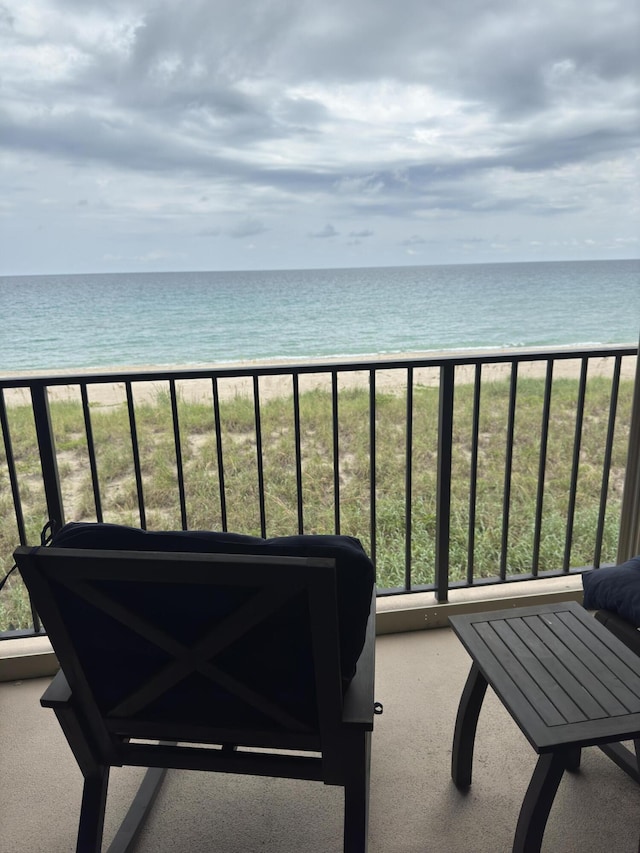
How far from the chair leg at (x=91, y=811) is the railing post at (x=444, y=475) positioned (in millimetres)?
1447

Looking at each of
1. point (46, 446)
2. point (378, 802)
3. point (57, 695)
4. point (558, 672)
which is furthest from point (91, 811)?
point (46, 446)

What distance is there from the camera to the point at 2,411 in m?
1.96

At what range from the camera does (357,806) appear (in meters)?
1.10

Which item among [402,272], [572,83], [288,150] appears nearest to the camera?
[572,83]

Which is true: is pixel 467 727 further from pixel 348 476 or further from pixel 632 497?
pixel 348 476

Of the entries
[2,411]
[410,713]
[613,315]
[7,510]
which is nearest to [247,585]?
[410,713]

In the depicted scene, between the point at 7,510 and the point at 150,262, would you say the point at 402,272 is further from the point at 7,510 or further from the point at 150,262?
the point at 7,510

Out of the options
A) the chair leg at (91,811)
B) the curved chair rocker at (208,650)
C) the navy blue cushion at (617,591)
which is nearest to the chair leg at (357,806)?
the curved chair rocker at (208,650)

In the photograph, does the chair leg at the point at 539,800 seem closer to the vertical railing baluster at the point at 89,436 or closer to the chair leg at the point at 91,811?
the chair leg at the point at 91,811

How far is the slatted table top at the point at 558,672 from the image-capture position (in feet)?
3.70

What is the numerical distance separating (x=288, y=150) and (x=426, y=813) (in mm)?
26055

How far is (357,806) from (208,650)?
414 mm

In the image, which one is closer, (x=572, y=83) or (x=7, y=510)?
(x=7, y=510)

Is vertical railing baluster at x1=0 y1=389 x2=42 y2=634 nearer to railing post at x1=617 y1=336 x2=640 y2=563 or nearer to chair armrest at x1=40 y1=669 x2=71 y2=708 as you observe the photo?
chair armrest at x1=40 y1=669 x2=71 y2=708
